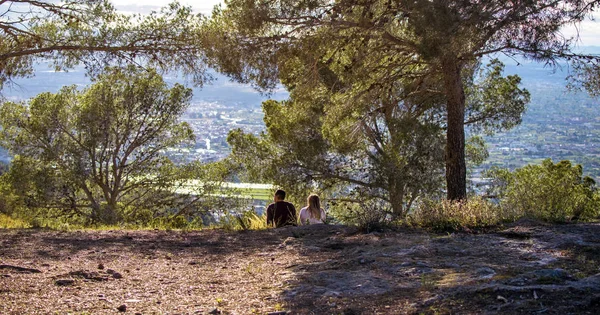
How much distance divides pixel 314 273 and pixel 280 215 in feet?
Result: 13.3

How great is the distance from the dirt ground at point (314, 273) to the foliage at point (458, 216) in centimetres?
36

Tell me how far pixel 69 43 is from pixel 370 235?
6222mm

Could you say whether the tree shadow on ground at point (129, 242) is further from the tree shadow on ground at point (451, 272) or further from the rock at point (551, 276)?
the rock at point (551, 276)

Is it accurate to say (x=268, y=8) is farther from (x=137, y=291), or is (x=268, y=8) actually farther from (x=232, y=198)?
(x=232, y=198)

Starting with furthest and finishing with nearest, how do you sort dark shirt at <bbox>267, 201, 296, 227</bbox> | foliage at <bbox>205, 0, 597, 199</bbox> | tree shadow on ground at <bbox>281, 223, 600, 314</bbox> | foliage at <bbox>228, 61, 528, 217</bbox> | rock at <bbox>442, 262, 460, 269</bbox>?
foliage at <bbox>228, 61, 528, 217</bbox>, dark shirt at <bbox>267, 201, 296, 227</bbox>, foliage at <bbox>205, 0, 597, 199</bbox>, rock at <bbox>442, 262, 460, 269</bbox>, tree shadow on ground at <bbox>281, 223, 600, 314</bbox>

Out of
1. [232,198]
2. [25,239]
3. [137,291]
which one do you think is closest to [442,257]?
[137,291]

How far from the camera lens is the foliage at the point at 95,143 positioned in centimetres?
1778

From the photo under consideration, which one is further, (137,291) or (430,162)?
(430,162)

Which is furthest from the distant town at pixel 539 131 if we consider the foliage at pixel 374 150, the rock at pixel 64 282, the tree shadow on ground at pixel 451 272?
the tree shadow on ground at pixel 451 272

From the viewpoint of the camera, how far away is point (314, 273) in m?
5.57

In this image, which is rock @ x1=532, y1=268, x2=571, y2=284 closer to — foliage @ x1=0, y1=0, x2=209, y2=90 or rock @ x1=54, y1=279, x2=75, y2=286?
rock @ x1=54, y1=279, x2=75, y2=286

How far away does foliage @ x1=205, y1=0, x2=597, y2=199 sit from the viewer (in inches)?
336

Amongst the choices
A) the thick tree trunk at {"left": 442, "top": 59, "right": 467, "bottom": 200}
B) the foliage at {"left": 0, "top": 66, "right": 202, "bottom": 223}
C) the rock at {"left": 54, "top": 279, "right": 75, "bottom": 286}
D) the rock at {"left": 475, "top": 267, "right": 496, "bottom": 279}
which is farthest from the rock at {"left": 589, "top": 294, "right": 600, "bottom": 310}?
the foliage at {"left": 0, "top": 66, "right": 202, "bottom": 223}

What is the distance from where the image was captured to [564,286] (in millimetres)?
4285
